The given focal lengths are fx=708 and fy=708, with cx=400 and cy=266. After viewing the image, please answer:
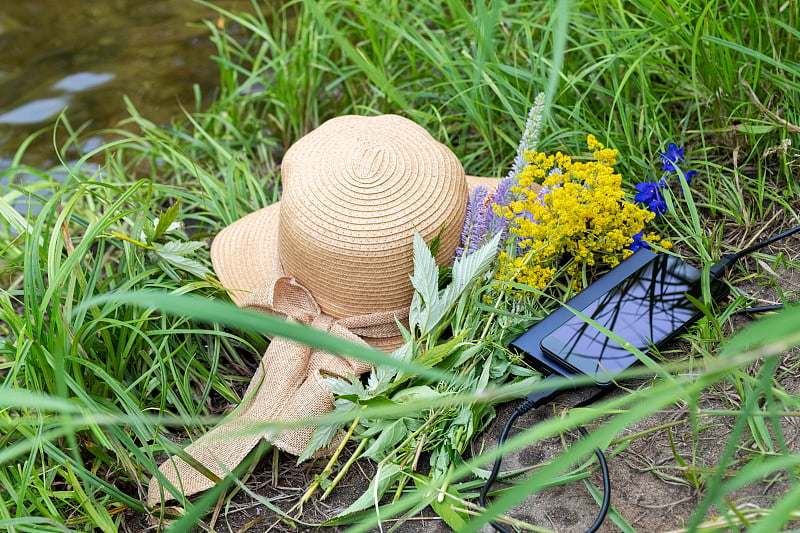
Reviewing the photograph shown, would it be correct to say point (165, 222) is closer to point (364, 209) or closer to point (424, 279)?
point (364, 209)

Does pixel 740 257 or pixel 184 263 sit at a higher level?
pixel 740 257

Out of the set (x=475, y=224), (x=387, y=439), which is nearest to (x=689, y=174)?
(x=475, y=224)

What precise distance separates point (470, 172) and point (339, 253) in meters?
0.91

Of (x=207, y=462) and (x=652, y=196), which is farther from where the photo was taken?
(x=652, y=196)

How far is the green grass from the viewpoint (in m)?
1.44

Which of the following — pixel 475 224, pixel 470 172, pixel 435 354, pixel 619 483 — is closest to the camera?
pixel 619 483

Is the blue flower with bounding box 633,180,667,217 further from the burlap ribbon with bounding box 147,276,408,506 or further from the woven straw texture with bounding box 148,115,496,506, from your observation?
the burlap ribbon with bounding box 147,276,408,506

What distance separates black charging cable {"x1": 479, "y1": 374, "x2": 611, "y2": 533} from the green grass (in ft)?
0.16

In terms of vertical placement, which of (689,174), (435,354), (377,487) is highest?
(689,174)

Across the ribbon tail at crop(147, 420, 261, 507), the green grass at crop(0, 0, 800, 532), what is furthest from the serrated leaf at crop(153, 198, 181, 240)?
the ribbon tail at crop(147, 420, 261, 507)

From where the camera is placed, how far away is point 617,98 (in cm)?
217

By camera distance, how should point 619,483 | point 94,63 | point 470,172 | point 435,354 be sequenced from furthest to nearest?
point 94,63
point 470,172
point 435,354
point 619,483

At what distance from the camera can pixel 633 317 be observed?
175cm

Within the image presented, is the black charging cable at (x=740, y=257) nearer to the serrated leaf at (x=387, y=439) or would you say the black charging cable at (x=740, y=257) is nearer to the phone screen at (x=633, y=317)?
the phone screen at (x=633, y=317)
